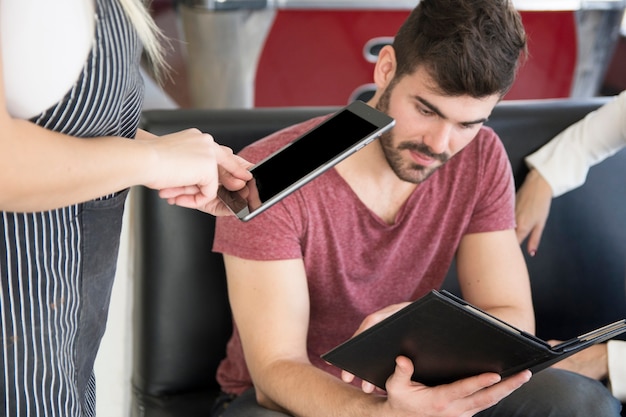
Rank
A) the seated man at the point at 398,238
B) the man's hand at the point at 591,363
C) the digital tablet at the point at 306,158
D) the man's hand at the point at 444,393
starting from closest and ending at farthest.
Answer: the digital tablet at the point at 306,158 < the man's hand at the point at 444,393 < the seated man at the point at 398,238 < the man's hand at the point at 591,363

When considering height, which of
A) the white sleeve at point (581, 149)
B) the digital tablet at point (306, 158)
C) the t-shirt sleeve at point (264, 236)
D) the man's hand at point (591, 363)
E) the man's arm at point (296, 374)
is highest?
the digital tablet at point (306, 158)

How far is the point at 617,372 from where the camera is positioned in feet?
5.16

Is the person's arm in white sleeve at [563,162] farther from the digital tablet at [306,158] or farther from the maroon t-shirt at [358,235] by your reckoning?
the digital tablet at [306,158]

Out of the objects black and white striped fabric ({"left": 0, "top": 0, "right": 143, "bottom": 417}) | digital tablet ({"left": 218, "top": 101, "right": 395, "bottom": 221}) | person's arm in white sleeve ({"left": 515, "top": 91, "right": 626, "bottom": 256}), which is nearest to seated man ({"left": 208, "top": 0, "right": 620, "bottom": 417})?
person's arm in white sleeve ({"left": 515, "top": 91, "right": 626, "bottom": 256})

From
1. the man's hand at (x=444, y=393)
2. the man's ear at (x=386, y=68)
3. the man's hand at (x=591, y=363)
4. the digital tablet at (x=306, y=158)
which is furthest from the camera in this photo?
the man's hand at (x=591, y=363)

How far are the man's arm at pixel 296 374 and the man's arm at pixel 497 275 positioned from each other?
1.09 ft

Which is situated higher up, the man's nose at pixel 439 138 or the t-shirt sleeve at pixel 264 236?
A: the man's nose at pixel 439 138

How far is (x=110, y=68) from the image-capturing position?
80cm

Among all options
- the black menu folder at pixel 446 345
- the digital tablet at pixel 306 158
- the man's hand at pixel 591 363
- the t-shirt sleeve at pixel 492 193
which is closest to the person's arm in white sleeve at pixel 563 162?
the t-shirt sleeve at pixel 492 193

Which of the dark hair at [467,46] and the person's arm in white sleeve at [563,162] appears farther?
the person's arm in white sleeve at [563,162]

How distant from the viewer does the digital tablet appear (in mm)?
971

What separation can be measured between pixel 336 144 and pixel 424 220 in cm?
53

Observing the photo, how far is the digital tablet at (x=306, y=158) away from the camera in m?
0.97

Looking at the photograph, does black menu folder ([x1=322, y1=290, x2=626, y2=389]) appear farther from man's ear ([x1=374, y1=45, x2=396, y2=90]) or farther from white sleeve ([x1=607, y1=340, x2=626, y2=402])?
man's ear ([x1=374, y1=45, x2=396, y2=90])
